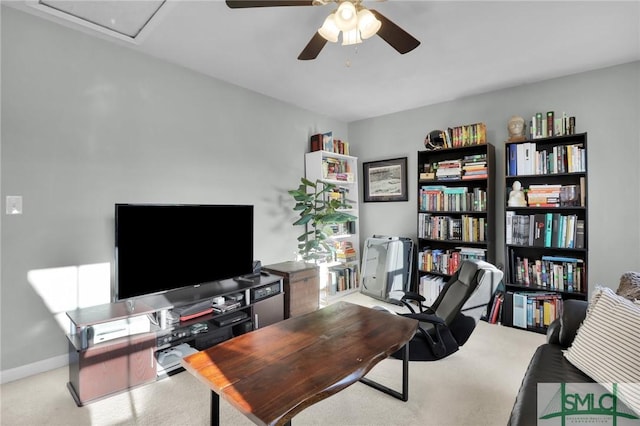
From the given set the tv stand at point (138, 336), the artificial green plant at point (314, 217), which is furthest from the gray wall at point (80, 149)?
the artificial green plant at point (314, 217)

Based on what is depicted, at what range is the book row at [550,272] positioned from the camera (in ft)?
10.0

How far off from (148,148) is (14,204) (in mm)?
1006

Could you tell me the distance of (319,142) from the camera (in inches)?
→ 165

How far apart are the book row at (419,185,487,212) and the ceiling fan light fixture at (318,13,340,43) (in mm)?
2566

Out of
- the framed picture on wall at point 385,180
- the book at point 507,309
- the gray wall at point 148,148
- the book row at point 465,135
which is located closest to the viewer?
the gray wall at point 148,148

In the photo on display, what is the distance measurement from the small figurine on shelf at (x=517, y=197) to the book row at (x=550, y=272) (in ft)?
1.79

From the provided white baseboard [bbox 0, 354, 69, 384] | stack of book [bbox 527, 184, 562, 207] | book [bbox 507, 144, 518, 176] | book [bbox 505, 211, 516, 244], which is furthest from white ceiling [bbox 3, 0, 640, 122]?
white baseboard [bbox 0, 354, 69, 384]

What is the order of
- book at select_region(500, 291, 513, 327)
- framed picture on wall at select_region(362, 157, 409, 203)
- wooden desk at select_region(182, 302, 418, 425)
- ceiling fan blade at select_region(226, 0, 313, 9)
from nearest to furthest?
wooden desk at select_region(182, 302, 418, 425) < ceiling fan blade at select_region(226, 0, 313, 9) < book at select_region(500, 291, 513, 327) < framed picture on wall at select_region(362, 157, 409, 203)

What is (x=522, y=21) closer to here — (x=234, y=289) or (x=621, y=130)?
(x=621, y=130)

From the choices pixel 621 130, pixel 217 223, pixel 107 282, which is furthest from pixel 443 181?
pixel 107 282

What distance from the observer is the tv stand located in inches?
77.4

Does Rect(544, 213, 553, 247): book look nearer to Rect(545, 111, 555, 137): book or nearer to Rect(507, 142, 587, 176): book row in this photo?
Rect(507, 142, 587, 176): book row

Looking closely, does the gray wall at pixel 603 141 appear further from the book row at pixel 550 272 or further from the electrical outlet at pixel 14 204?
the electrical outlet at pixel 14 204

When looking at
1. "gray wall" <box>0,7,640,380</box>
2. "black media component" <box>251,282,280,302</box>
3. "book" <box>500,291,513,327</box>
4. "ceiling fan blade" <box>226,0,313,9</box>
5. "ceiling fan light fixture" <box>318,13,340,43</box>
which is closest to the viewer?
"ceiling fan blade" <box>226,0,313,9</box>
